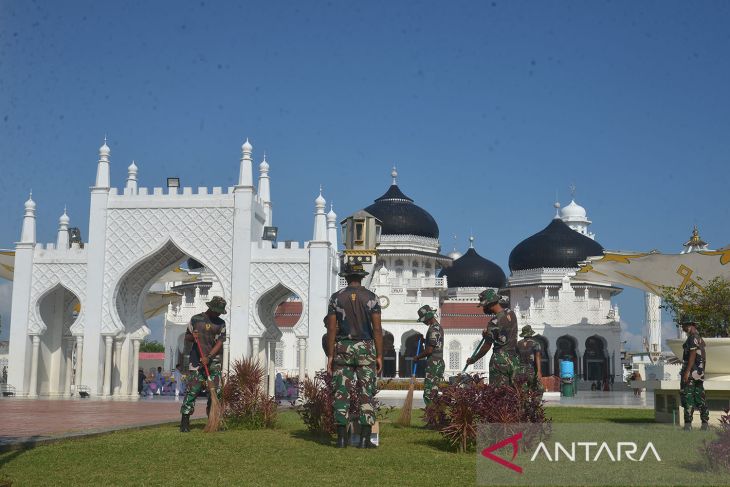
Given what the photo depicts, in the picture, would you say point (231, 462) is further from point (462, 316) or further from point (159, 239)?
point (462, 316)

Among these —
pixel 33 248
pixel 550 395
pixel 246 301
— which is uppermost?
pixel 33 248

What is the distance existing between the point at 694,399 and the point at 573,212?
56662mm

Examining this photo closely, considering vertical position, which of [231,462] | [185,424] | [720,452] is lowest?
[231,462]

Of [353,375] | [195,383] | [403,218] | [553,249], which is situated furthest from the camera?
[553,249]

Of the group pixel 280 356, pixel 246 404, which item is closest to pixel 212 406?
A: pixel 246 404

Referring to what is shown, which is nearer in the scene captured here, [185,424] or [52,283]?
[185,424]

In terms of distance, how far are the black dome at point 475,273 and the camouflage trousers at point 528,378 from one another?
157ft

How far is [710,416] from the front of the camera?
438 inches

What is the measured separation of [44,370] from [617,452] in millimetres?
22641

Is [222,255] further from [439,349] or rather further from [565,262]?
[565,262]

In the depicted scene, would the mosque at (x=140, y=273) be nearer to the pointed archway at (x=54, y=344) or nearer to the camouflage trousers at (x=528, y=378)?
the pointed archway at (x=54, y=344)

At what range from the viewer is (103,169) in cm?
2634

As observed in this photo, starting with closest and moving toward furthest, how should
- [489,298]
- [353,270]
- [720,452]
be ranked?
1. [720,452]
2. [353,270]
3. [489,298]

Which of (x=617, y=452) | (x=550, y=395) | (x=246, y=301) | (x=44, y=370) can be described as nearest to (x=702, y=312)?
(x=550, y=395)
